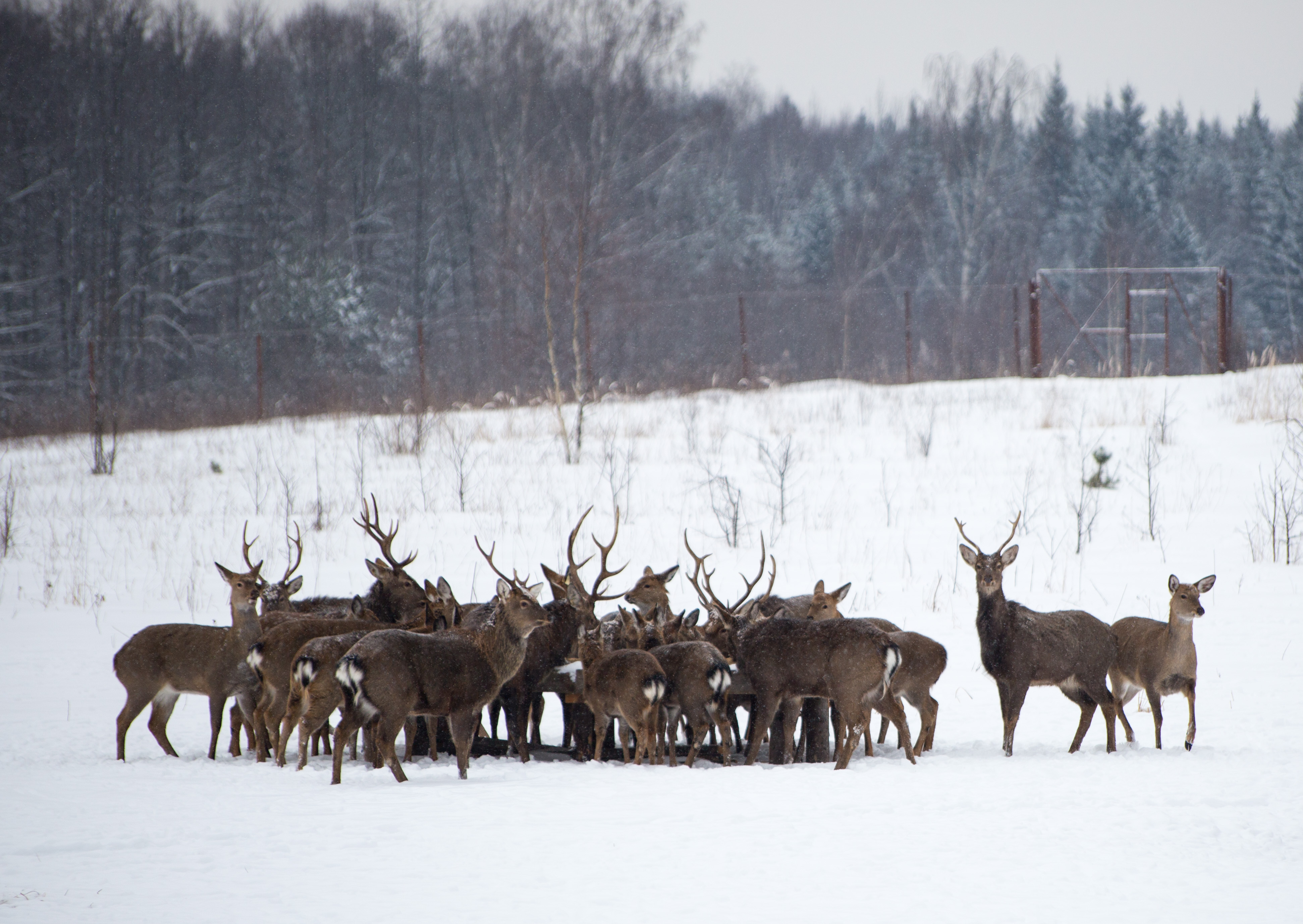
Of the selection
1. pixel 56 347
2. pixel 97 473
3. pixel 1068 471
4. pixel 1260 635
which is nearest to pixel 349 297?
pixel 56 347

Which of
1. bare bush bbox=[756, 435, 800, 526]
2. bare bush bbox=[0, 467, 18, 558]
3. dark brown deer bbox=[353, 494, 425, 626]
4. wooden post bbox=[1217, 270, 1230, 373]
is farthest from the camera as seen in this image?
wooden post bbox=[1217, 270, 1230, 373]

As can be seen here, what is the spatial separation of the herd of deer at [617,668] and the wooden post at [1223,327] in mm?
19616

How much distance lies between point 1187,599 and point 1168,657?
0.34 meters

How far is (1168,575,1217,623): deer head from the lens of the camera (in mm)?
6438

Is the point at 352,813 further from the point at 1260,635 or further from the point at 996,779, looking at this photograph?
the point at 1260,635

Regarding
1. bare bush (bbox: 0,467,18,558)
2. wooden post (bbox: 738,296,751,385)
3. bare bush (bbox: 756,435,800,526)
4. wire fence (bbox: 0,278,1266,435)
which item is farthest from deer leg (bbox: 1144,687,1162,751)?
wooden post (bbox: 738,296,751,385)

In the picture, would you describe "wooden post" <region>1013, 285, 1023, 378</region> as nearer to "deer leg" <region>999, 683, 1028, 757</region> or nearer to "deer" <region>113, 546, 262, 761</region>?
"deer leg" <region>999, 683, 1028, 757</region>

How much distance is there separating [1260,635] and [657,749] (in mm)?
5558

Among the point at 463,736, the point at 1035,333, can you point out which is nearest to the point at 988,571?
the point at 463,736

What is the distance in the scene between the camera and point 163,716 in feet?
22.0

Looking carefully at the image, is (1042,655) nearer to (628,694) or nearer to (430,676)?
(628,694)

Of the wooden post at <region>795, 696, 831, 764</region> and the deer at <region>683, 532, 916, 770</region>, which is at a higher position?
the deer at <region>683, 532, 916, 770</region>

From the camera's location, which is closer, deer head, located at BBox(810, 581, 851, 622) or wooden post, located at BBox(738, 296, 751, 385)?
deer head, located at BBox(810, 581, 851, 622)

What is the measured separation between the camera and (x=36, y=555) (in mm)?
13812
